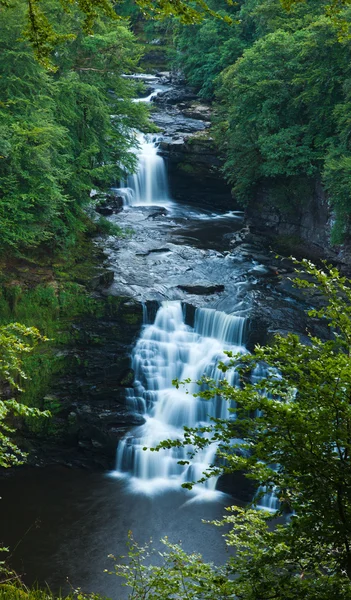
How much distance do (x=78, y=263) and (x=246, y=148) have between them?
985cm

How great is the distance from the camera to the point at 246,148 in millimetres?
26219

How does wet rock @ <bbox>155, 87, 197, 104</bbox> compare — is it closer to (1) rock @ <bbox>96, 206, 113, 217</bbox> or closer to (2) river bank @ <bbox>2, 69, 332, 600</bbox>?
(1) rock @ <bbox>96, 206, 113, 217</bbox>

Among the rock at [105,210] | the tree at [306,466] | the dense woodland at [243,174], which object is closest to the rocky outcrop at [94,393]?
the dense woodland at [243,174]

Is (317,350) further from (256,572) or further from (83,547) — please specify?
(83,547)

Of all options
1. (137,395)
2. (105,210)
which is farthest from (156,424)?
(105,210)

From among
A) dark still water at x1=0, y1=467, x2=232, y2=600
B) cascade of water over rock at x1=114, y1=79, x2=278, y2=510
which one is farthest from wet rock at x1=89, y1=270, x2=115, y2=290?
dark still water at x1=0, y1=467, x2=232, y2=600

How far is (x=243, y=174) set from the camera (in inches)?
1062

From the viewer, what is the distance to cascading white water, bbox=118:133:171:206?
31.2 m

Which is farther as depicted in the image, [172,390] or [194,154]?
[194,154]

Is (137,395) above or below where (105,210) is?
below

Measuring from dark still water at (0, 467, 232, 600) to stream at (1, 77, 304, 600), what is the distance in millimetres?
27

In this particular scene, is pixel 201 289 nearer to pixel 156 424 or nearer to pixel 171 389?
pixel 171 389

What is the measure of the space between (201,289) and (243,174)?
8123 millimetres

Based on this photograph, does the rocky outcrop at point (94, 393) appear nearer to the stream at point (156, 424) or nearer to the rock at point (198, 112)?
the stream at point (156, 424)
